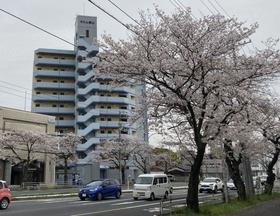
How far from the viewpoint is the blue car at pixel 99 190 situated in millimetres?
26103

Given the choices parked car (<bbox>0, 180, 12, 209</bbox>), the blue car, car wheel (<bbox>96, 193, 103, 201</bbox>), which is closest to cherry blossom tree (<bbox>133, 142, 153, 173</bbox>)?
the blue car

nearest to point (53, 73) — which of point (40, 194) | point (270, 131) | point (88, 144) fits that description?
point (88, 144)

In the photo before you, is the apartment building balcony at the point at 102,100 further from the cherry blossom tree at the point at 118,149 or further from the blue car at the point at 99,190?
the blue car at the point at 99,190

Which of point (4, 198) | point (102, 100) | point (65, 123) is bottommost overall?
point (4, 198)

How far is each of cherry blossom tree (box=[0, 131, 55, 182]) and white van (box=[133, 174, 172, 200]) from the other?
932 inches

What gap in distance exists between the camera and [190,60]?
551 inches

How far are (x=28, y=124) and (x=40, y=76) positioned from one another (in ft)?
→ 78.3

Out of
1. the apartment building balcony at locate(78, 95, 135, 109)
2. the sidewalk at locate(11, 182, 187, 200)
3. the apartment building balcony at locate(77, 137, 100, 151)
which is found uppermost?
the apartment building balcony at locate(78, 95, 135, 109)

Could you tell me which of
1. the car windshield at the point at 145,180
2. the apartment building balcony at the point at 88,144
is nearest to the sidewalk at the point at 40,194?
the car windshield at the point at 145,180

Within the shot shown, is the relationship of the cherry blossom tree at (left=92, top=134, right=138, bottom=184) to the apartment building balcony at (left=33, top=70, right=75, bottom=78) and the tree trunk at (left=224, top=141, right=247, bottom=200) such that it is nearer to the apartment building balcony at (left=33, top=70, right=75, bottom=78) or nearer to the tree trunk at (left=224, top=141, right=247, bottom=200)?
the apartment building balcony at (left=33, top=70, right=75, bottom=78)

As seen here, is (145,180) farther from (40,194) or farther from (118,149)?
(118,149)

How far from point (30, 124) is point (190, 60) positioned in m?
44.4

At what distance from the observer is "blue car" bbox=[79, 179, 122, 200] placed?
85.6 feet

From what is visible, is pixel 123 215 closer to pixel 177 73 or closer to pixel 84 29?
pixel 177 73
